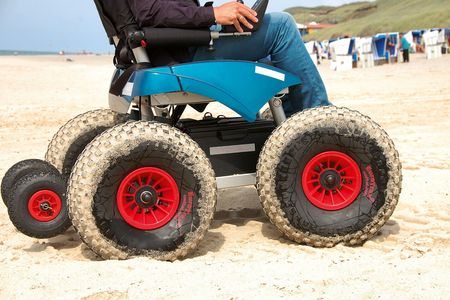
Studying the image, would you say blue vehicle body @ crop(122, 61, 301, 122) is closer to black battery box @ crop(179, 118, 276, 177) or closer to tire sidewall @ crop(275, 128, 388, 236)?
black battery box @ crop(179, 118, 276, 177)

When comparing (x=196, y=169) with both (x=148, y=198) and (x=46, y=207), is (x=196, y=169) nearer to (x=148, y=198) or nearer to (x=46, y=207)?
(x=148, y=198)

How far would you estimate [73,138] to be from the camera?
4.49 meters

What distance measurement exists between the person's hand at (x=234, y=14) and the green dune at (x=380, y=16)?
78118mm

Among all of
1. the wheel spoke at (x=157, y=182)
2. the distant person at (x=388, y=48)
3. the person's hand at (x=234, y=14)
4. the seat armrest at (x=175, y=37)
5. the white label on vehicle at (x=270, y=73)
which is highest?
the person's hand at (x=234, y=14)

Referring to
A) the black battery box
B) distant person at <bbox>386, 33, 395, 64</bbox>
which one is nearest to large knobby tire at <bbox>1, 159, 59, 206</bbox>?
the black battery box

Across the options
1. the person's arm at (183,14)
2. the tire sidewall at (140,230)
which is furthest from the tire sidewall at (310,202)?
the person's arm at (183,14)

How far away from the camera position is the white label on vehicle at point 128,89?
3.65 metres

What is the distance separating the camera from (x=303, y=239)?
11.9 ft

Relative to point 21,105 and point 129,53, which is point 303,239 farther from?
point 21,105

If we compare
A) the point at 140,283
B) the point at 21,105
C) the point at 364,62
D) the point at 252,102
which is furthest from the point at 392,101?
the point at 364,62

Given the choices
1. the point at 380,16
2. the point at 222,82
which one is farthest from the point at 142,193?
the point at 380,16

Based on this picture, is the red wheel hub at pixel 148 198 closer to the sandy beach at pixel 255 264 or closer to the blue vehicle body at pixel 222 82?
the sandy beach at pixel 255 264

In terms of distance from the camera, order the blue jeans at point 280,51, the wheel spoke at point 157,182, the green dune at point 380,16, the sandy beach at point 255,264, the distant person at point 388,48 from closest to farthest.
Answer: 1. the sandy beach at point 255,264
2. the wheel spoke at point 157,182
3. the blue jeans at point 280,51
4. the distant person at point 388,48
5. the green dune at point 380,16

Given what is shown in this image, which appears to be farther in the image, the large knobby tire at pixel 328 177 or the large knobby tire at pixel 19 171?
the large knobby tire at pixel 19 171
